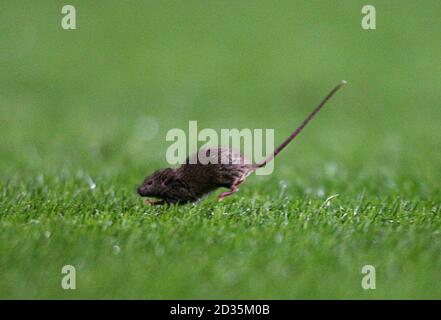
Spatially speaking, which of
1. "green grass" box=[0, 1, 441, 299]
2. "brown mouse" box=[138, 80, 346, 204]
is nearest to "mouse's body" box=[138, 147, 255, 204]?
"brown mouse" box=[138, 80, 346, 204]

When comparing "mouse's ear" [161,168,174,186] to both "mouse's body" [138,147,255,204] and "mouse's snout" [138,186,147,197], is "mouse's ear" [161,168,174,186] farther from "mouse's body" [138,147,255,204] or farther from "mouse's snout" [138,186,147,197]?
"mouse's snout" [138,186,147,197]

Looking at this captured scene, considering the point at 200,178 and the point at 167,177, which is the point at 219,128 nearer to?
the point at 167,177

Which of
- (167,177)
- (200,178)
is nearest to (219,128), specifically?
(167,177)

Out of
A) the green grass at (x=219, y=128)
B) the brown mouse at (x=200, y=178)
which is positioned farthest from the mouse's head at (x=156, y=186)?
the green grass at (x=219, y=128)

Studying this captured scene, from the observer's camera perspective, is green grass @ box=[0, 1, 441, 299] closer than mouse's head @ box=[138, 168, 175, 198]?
Yes

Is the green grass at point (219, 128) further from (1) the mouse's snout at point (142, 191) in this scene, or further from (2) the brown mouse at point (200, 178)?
(1) the mouse's snout at point (142, 191)

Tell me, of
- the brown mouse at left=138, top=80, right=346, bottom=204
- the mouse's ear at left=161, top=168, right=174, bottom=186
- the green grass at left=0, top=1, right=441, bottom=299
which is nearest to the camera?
the green grass at left=0, top=1, right=441, bottom=299

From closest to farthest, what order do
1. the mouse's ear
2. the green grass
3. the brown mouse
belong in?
the green grass
the brown mouse
the mouse's ear
